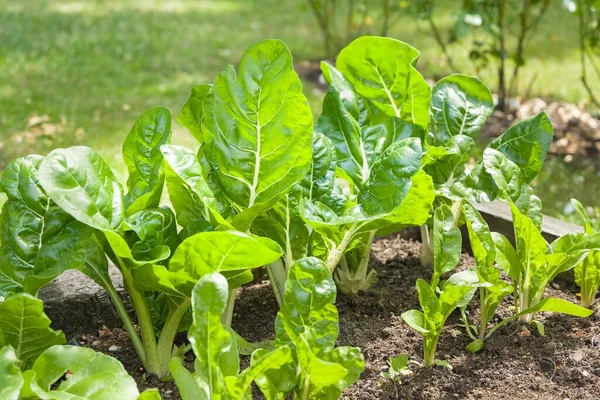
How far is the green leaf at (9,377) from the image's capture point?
1524mm

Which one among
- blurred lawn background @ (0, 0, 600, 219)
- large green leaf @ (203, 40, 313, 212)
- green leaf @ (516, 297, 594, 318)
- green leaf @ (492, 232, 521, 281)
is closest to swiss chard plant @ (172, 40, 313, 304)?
large green leaf @ (203, 40, 313, 212)

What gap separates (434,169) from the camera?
254cm

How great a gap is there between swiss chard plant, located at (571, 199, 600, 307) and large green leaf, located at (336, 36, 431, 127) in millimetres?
551

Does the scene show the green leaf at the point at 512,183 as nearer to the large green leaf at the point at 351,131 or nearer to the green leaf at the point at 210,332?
the large green leaf at the point at 351,131

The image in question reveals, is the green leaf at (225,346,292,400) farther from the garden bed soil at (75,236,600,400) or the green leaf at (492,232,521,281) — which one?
the green leaf at (492,232,521,281)

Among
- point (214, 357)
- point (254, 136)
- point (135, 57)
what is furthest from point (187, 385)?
point (135, 57)

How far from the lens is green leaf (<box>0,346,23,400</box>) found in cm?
152

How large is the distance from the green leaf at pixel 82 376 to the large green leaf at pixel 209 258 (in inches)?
10.4

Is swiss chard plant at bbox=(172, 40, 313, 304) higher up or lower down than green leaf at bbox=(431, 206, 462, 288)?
higher up

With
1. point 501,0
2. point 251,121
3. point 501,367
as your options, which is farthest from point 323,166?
point 501,0

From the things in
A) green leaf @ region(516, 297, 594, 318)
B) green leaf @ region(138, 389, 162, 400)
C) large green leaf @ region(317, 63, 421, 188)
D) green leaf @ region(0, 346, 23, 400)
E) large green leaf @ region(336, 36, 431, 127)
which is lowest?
green leaf @ region(516, 297, 594, 318)

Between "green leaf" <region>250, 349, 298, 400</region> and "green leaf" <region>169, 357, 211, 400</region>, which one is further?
"green leaf" <region>250, 349, 298, 400</region>

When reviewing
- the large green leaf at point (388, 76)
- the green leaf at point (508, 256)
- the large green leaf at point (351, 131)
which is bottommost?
the green leaf at point (508, 256)

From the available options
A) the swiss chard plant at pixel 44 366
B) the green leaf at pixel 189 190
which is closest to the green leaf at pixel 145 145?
the green leaf at pixel 189 190
